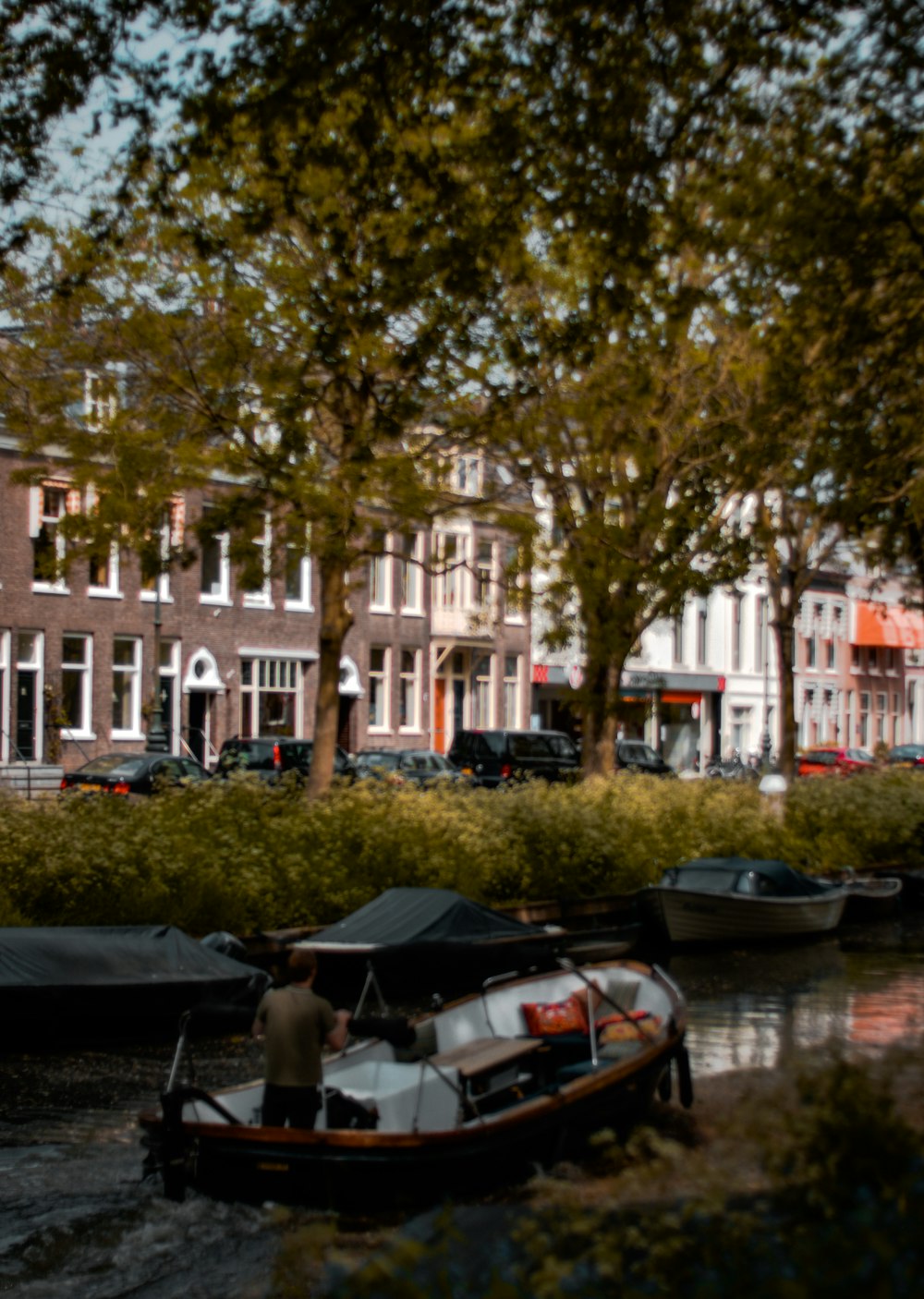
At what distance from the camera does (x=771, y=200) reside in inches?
501

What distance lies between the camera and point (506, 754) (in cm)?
4634

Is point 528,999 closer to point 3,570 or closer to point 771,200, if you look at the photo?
point 771,200

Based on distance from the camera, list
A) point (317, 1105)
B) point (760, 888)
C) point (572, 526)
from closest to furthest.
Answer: point (317, 1105) < point (760, 888) < point (572, 526)

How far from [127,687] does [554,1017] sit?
108 feet

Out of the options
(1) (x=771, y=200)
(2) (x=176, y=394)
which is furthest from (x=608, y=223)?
(2) (x=176, y=394)

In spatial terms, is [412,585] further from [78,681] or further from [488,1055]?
[488,1055]

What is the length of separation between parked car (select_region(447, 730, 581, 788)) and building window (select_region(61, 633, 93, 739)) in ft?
32.8

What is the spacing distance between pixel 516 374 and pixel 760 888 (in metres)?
8.66

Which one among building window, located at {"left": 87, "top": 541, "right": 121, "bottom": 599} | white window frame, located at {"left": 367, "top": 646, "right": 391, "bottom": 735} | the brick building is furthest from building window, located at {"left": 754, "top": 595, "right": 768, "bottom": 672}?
building window, located at {"left": 87, "top": 541, "right": 121, "bottom": 599}

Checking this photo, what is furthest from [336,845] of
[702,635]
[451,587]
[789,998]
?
[702,635]

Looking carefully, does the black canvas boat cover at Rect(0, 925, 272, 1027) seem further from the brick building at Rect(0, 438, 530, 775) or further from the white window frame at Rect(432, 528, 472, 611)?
the white window frame at Rect(432, 528, 472, 611)

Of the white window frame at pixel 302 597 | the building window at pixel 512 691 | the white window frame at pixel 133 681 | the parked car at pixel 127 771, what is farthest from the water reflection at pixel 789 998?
the building window at pixel 512 691

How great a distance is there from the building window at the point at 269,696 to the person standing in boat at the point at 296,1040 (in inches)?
1501

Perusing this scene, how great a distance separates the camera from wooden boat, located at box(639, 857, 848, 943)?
81.1ft
